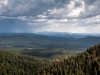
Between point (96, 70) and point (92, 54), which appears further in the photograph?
point (92, 54)

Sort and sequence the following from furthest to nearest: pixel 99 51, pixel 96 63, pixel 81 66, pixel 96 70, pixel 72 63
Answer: pixel 99 51 → pixel 72 63 → pixel 81 66 → pixel 96 63 → pixel 96 70

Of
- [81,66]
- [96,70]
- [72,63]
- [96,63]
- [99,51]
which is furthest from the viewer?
[99,51]

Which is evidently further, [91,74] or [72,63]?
[72,63]

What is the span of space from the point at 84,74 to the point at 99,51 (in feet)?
173

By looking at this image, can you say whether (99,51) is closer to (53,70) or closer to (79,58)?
(79,58)

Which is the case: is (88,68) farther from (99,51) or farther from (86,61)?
(99,51)

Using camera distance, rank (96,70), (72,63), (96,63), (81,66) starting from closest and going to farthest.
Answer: (96,70) → (96,63) → (81,66) → (72,63)

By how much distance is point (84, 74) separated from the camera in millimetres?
147875

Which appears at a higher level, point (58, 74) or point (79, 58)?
point (79, 58)

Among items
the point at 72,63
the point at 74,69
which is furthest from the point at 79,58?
the point at 74,69

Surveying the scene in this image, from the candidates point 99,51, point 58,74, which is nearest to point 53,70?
point 58,74

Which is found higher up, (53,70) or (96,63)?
(96,63)

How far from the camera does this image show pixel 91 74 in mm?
144125

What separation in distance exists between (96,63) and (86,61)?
57.5 ft
